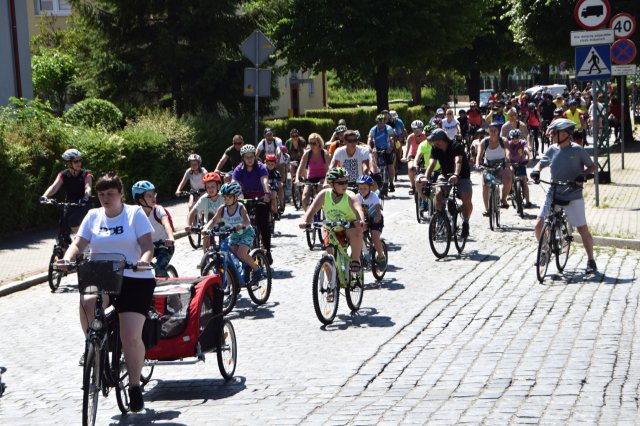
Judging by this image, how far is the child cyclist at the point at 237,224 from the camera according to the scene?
39.7ft

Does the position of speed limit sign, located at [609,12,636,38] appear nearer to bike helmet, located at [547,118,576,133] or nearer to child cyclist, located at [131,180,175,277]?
bike helmet, located at [547,118,576,133]

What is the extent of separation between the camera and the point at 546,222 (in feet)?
42.9

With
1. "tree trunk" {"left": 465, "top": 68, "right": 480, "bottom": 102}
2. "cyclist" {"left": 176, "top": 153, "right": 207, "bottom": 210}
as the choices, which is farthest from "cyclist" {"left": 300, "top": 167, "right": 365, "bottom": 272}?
"tree trunk" {"left": 465, "top": 68, "right": 480, "bottom": 102}

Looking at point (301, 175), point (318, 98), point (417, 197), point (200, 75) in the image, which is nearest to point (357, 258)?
point (301, 175)

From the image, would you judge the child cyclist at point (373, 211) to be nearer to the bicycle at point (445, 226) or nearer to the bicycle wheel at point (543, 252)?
the bicycle at point (445, 226)

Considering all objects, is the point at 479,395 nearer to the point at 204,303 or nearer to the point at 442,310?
the point at 204,303

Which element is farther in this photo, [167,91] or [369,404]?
[167,91]

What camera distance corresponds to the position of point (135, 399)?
25.2 ft

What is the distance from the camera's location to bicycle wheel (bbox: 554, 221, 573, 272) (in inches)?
520

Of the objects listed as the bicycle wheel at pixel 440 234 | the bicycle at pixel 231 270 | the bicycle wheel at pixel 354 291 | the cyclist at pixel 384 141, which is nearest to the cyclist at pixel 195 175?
the bicycle wheel at pixel 440 234

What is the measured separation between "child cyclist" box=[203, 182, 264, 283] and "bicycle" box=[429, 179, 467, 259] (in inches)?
137

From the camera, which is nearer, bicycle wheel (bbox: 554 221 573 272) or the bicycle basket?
the bicycle basket

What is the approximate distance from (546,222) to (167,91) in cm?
2183

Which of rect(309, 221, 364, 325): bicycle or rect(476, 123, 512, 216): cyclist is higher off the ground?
rect(476, 123, 512, 216): cyclist
